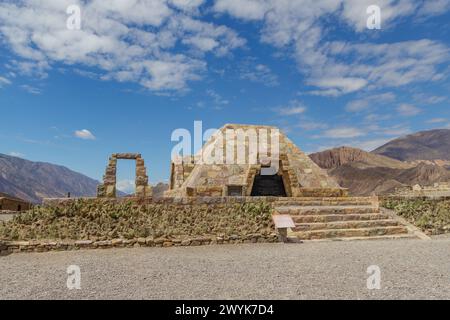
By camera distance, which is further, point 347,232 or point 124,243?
point 347,232

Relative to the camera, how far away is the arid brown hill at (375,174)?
47.5m

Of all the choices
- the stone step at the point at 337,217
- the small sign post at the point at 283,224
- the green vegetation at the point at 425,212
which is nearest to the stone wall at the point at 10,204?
the small sign post at the point at 283,224

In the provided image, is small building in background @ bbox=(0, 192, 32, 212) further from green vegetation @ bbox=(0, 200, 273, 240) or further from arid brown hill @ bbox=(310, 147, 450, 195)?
arid brown hill @ bbox=(310, 147, 450, 195)

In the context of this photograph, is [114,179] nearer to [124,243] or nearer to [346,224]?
[124,243]

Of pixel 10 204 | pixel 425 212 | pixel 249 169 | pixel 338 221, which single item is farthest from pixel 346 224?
pixel 10 204

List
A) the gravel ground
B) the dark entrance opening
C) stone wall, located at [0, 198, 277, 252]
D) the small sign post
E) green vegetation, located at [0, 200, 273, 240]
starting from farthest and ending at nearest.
→ 1. the dark entrance opening
2. the small sign post
3. green vegetation, located at [0, 200, 273, 240]
4. stone wall, located at [0, 198, 277, 252]
5. the gravel ground

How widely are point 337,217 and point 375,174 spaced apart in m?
48.8

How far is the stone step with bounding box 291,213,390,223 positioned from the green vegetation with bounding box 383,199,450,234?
0.96 meters

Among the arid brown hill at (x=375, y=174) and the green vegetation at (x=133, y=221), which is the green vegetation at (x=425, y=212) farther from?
the arid brown hill at (x=375, y=174)

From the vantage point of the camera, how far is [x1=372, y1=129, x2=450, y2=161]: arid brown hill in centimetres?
11277

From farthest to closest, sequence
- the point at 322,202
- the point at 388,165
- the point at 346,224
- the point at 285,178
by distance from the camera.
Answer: the point at 388,165, the point at 285,178, the point at 322,202, the point at 346,224

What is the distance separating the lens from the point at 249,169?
1480 centimetres

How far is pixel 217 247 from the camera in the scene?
28.2 feet

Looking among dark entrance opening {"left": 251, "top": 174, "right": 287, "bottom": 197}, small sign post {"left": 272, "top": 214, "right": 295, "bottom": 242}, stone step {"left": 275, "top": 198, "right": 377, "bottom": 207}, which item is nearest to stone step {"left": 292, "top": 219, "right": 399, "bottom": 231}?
small sign post {"left": 272, "top": 214, "right": 295, "bottom": 242}
